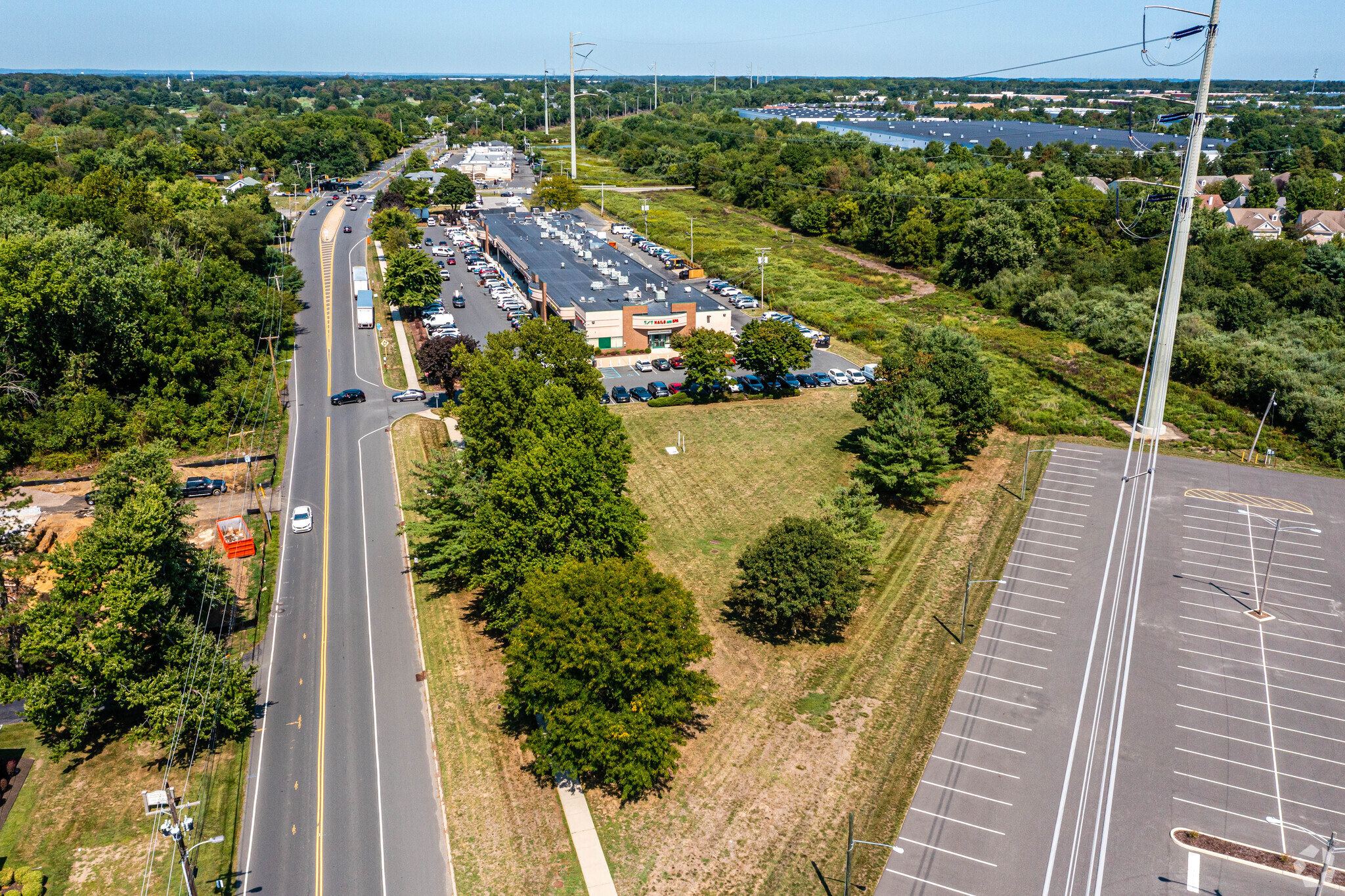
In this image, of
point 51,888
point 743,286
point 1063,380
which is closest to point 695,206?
point 743,286

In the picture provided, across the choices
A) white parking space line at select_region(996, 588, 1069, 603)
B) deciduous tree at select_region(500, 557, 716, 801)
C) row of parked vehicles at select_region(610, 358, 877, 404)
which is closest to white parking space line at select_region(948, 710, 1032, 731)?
white parking space line at select_region(996, 588, 1069, 603)

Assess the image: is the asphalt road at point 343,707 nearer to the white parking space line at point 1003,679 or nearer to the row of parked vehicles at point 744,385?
the row of parked vehicles at point 744,385

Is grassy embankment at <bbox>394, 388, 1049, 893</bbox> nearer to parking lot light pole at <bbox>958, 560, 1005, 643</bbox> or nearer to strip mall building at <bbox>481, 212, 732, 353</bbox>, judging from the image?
parking lot light pole at <bbox>958, 560, 1005, 643</bbox>

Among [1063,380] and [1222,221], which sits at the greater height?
[1222,221]

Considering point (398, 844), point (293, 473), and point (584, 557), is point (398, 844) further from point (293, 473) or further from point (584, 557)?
point (293, 473)

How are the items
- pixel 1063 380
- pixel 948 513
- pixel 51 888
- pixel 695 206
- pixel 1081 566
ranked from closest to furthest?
pixel 51 888 < pixel 1081 566 < pixel 948 513 < pixel 1063 380 < pixel 695 206

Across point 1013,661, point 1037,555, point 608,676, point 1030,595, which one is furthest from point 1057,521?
point 608,676

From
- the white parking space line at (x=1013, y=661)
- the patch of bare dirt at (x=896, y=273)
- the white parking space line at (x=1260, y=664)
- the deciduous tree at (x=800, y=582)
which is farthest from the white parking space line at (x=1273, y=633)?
the patch of bare dirt at (x=896, y=273)
